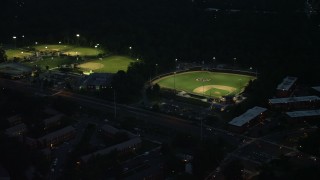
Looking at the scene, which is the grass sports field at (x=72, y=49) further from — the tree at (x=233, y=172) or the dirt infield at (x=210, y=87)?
the tree at (x=233, y=172)

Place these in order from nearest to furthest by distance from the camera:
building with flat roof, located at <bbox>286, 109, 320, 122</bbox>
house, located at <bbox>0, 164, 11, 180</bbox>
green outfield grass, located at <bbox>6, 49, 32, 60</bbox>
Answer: house, located at <bbox>0, 164, 11, 180</bbox> → building with flat roof, located at <bbox>286, 109, 320, 122</bbox> → green outfield grass, located at <bbox>6, 49, 32, 60</bbox>

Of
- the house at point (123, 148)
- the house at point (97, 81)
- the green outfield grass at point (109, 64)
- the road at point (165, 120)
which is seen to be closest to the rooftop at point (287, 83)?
the road at point (165, 120)

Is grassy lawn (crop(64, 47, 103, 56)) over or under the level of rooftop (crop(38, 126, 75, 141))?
over

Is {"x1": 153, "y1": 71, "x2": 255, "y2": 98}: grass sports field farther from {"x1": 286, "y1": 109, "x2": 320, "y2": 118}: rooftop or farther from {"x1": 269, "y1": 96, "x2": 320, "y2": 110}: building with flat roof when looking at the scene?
{"x1": 286, "y1": 109, "x2": 320, "y2": 118}: rooftop

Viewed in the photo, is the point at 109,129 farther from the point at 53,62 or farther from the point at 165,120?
the point at 53,62

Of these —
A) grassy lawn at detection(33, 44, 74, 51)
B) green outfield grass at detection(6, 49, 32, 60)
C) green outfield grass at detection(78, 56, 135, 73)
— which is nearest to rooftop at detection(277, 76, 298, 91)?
green outfield grass at detection(78, 56, 135, 73)

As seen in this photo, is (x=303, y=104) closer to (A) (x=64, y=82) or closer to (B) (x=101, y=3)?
(A) (x=64, y=82)

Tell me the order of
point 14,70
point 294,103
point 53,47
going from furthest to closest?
point 53,47, point 14,70, point 294,103

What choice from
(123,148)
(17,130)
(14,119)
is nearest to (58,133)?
(17,130)
